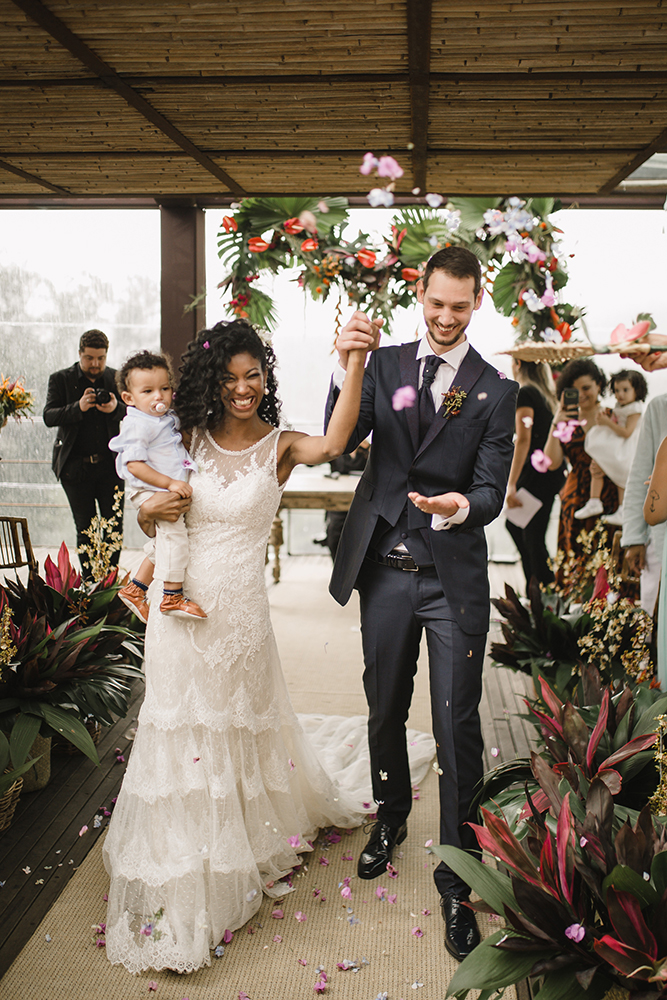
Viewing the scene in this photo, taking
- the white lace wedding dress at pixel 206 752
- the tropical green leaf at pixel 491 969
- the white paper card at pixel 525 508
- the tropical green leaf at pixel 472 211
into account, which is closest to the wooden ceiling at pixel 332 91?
the tropical green leaf at pixel 472 211

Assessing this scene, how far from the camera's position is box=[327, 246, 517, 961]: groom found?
216 centimetres

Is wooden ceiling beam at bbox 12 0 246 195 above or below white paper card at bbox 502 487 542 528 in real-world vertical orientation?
above

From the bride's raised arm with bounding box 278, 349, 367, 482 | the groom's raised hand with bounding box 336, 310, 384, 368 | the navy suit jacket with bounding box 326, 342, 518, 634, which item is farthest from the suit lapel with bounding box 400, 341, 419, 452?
the groom's raised hand with bounding box 336, 310, 384, 368

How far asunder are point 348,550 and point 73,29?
1.69 m

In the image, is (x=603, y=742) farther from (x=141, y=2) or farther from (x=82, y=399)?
(x=82, y=399)

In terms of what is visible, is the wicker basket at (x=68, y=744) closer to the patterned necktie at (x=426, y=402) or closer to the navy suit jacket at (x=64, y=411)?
the patterned necktie at (x=426, y=402)

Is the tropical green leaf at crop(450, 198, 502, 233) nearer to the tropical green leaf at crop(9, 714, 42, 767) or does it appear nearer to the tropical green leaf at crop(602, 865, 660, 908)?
the tropical green leaf at crop(9, 714, 42, 767)

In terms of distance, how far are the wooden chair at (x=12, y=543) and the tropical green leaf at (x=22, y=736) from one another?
130cm

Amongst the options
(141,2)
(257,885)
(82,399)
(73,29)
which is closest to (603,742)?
(257,885)

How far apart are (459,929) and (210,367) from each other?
171 centimetres

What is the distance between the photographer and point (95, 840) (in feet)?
8.79

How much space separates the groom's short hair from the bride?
34 cm

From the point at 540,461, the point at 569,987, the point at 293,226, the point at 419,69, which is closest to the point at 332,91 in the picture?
the point at 419,69

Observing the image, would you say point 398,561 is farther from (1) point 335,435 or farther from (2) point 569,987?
(2) point 569,987
